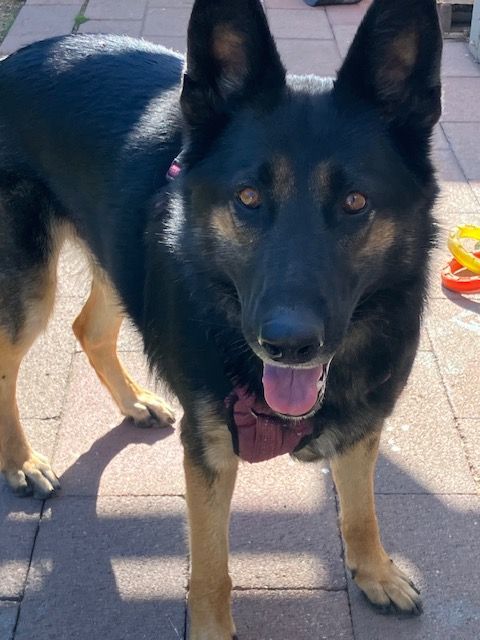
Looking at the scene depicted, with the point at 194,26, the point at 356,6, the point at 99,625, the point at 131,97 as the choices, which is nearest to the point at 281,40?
the point at 356,6

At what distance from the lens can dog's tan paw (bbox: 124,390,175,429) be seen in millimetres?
3672

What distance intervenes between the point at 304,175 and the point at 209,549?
126 centimetres

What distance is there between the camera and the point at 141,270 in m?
2.95

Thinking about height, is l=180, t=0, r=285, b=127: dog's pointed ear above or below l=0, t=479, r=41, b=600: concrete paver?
above

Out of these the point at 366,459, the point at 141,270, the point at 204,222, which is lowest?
the point at 366,459

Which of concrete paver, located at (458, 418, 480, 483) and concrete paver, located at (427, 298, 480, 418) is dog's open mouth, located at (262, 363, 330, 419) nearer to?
concrete paver, located at (458, 418, 480, 483)

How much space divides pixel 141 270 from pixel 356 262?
958 mm

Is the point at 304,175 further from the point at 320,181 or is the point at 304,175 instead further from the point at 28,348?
the point at 28,348

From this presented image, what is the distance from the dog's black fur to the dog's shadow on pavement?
55 centimetres

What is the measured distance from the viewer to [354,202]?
2254mm

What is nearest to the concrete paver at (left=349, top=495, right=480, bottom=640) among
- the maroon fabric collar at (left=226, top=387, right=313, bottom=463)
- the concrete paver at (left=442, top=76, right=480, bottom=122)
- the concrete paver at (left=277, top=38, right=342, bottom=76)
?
the maroon fabric collar at (left=226, top=387, right=313, bottom=463)

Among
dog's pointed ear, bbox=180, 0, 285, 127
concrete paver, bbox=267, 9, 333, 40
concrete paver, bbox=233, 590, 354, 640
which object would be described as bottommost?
concrete paver, bbox=267, 9, 333, 40

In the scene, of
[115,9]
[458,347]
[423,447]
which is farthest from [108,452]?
[115,9]

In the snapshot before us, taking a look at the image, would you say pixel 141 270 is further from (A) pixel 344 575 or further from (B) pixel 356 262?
(A) pixel 344 575
